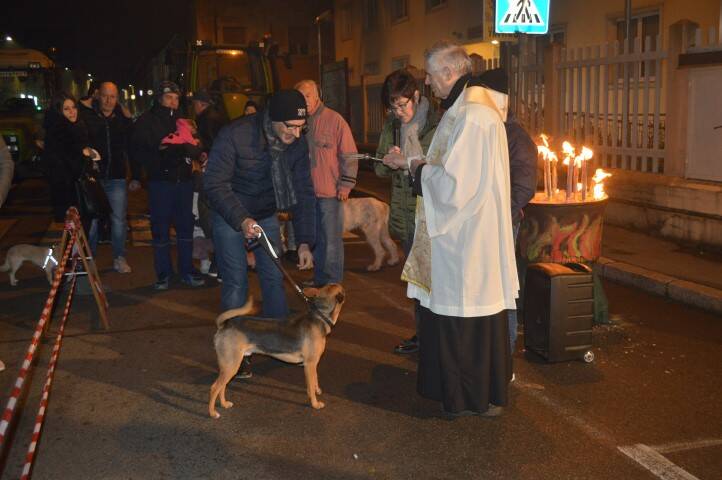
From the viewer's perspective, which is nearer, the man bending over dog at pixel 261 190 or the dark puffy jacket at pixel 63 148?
the man bending over dog at pixel 261 190

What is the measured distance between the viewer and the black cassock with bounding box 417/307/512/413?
4426 mm

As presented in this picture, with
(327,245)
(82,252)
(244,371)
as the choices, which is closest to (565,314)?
(244,371)

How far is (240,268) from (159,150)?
2828 mm

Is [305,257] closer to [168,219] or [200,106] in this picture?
[168,219]

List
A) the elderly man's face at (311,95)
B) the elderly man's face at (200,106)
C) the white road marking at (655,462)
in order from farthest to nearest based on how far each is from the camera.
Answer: the elderly man's face at (200,106)
the elderly man's face at (311,95)
the white road marking at (655,462)

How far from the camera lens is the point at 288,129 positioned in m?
5.05

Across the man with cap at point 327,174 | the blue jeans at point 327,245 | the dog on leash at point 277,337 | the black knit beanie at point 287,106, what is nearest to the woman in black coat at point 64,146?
the man with cap at point 327,174

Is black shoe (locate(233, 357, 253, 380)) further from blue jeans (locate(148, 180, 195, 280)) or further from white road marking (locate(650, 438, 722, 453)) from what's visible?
blue jeans (locate(148, 180, 195, 280))

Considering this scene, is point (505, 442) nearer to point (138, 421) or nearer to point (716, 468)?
point (716, 468)

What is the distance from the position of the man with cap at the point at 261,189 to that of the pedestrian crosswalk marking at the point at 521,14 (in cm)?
538

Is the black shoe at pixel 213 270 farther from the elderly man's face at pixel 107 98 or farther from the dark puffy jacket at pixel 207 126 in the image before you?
the elderly man's face at pixel 107 98

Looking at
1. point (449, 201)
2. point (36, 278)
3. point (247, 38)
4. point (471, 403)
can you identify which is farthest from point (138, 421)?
point (247, 38)

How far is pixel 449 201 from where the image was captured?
422 cm

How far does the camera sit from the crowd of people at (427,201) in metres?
4.25
